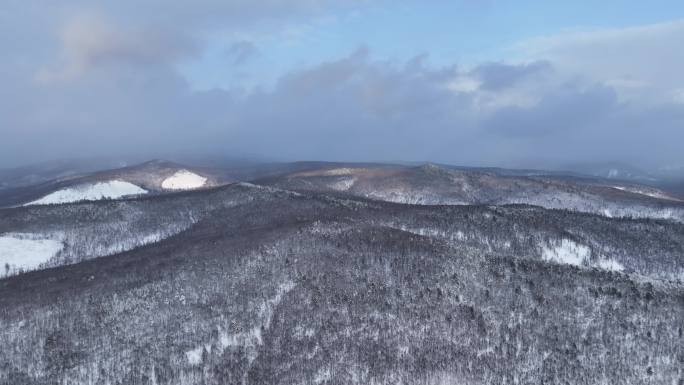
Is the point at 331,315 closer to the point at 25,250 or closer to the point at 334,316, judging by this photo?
the point at 334,316

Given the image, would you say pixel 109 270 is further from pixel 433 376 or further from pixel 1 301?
pixel 433 376

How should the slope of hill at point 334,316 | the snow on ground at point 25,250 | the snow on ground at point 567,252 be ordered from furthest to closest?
the snow on ground at point 567,252 → the snow on ground at point 25,250 → the slope of hill at point 334,316

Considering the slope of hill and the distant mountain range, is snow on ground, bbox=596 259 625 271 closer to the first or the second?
the distant mountain range

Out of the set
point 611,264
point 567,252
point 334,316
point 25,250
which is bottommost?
point 611,264

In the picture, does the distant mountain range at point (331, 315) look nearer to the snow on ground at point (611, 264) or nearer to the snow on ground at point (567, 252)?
the snow on ground at point (567, 252)

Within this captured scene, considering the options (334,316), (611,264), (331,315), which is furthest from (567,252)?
(331,315)

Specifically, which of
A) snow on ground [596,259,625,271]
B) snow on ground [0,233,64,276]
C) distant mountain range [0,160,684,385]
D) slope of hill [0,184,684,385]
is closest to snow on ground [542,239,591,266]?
snow on ground [596,259,625,271]

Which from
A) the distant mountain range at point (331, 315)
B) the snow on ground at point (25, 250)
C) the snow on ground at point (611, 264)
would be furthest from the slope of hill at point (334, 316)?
the snow on ground at point (611, 264)
